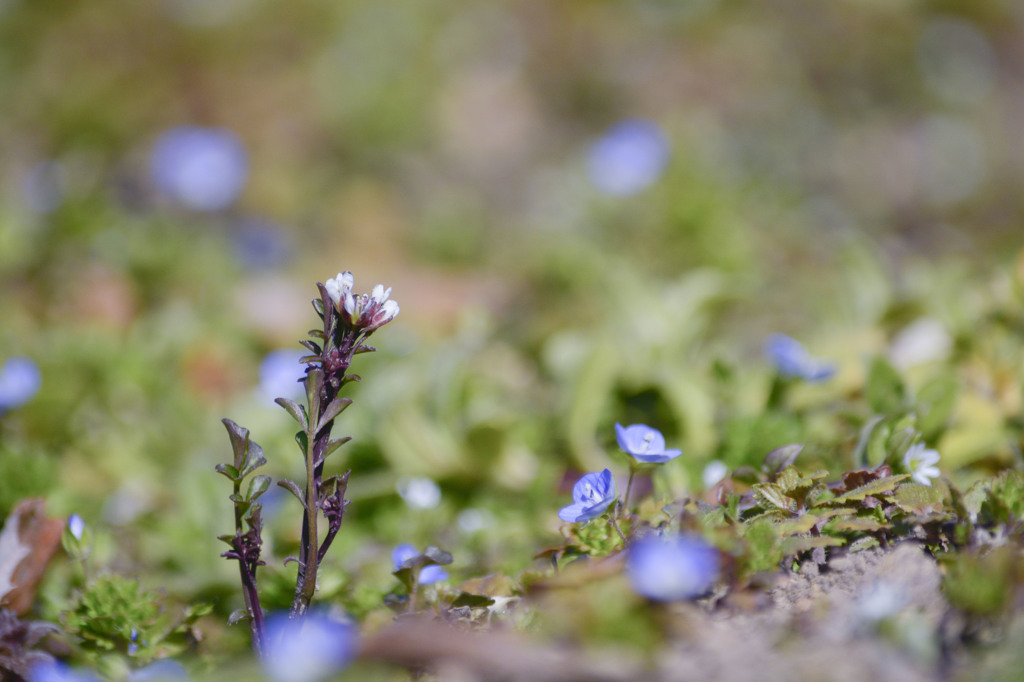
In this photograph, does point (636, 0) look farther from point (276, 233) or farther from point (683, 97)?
point (276, 233)

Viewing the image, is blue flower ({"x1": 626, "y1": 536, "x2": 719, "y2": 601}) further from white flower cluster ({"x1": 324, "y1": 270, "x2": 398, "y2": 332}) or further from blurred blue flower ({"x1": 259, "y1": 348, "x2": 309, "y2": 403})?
blurred blue flower ({"x1": 259, "y1": 348, "x2": 309, "y2": 403})

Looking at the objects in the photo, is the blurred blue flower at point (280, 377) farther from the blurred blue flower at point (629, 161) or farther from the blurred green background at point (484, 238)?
the blurred blue flower at point (629, 161)

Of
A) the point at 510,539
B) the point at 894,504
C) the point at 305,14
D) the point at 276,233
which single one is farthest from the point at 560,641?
the point at 305,14

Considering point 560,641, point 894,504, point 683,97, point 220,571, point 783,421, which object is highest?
point 683,97

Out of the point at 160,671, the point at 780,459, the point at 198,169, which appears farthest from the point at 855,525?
the point at 198,169

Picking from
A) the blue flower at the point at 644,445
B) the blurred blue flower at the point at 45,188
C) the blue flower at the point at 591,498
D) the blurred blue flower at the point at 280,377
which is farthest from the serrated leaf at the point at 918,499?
the blurred blue flower at the point at 45,188

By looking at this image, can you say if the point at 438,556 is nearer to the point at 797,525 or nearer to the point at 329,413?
the point at 329,413

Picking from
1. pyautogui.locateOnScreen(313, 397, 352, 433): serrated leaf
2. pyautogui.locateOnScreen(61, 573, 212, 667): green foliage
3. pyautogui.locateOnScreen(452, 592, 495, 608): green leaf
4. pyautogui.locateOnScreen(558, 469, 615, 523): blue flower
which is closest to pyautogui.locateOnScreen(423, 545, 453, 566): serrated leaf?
pyautogui.locateOnScreen(452, 592, 495, 608): green leaf
